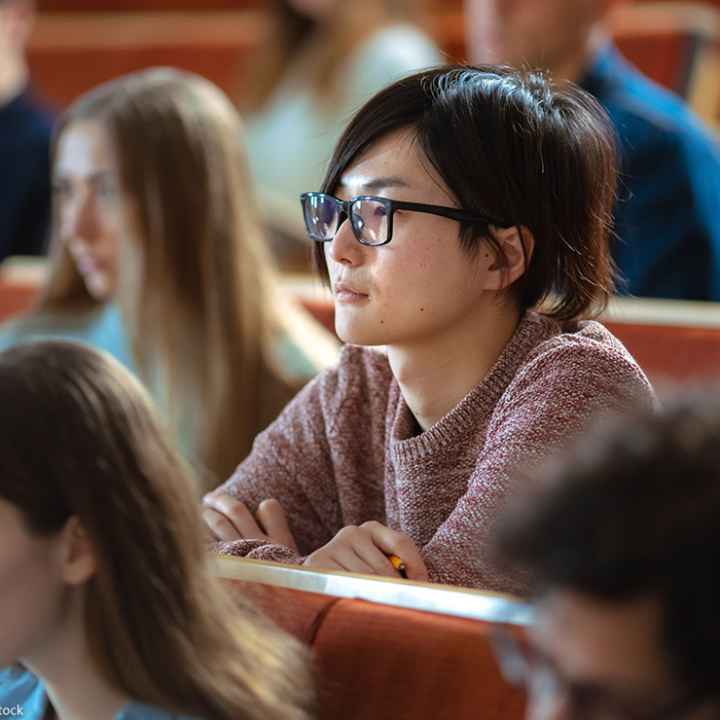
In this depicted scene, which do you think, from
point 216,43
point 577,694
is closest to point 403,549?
point 577,694

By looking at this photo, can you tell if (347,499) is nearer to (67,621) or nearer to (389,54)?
(67,621)

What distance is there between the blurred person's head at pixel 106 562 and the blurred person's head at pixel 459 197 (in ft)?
1.14

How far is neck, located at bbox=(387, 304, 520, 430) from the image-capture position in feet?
4.26

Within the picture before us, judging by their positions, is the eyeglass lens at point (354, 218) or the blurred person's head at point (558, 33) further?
the blurred person's head at point (558, 33)

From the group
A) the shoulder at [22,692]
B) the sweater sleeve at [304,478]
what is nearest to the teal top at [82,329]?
the sweater sleeve at [304,478]

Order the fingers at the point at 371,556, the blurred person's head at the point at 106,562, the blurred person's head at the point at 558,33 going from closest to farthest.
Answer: the blurred person's head at the point at 106,562, the fingers at the point at 371,556, the blurred person's head at the point at 558,33

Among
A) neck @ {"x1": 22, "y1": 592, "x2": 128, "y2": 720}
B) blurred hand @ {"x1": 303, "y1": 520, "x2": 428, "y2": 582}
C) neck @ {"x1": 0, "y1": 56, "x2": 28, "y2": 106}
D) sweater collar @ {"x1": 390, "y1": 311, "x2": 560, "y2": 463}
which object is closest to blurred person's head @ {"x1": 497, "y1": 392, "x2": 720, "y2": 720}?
neck @ {"x1": 22, "y1": 592, "x2": 128, "y2": 720}

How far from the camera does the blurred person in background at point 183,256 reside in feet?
6.75

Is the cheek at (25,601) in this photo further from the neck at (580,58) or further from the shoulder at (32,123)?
the shoulder at (32,123)

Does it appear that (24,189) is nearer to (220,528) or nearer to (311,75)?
(311,75)

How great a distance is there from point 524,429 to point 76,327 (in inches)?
50.1

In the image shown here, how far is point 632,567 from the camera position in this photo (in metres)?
0.65

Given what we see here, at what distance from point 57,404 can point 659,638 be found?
468 millimetres

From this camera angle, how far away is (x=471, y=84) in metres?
1.26
